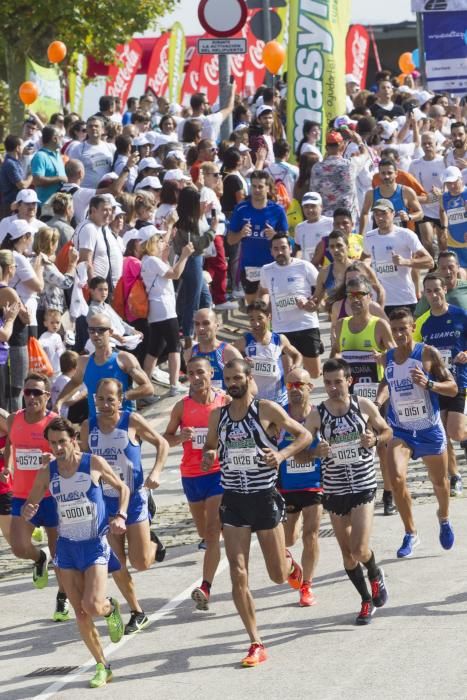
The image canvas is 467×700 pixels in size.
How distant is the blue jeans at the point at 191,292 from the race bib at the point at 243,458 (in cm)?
704

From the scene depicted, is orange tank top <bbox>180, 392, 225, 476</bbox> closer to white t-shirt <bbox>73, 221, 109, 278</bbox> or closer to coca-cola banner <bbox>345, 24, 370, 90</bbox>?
white t-shirt <bbox>73, 221, 109, 278</bbox>

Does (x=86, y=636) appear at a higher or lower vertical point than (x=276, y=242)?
lower

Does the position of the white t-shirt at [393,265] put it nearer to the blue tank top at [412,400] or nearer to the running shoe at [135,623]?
the blue tank top at [412,400]

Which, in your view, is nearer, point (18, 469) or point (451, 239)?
point (18, 469)

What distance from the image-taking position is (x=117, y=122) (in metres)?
21.3

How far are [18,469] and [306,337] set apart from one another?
15.0 ft

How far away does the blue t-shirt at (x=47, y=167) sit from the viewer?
18250 mm

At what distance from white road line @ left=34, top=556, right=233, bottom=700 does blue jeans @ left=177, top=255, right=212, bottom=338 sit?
526 cm

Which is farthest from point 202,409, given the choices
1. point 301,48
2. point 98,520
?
point 301,48

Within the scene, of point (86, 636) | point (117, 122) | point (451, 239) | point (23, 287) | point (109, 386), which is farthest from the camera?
point (117, 122)

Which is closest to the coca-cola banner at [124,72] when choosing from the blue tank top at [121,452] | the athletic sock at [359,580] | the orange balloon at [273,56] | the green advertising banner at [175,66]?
the green advertising banner at [175,66]

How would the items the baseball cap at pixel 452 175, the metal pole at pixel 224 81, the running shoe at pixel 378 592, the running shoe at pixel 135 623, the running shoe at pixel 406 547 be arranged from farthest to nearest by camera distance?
the metal pole at pixel 224 81
the baseball cap at pixel 452 175
the running shoe at pixel 406 547
the running shoe at pixel 135 623
the running shoe at pixel 378 592

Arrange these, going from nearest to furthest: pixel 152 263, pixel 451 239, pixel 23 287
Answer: pixel 23 287 → pixel 152 263 → pixel 451 239

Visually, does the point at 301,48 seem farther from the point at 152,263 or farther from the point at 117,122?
the point at 152,263
